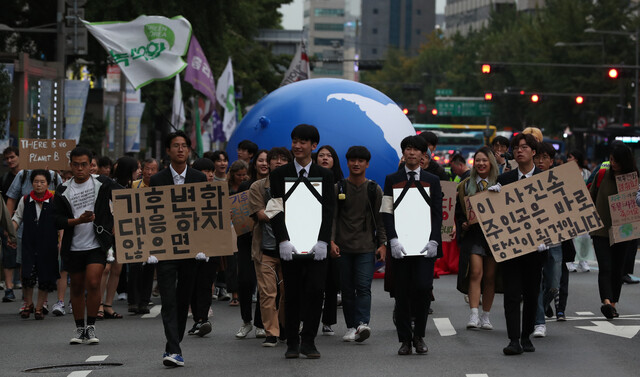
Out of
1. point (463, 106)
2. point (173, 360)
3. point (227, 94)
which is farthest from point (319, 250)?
point (463, 106)

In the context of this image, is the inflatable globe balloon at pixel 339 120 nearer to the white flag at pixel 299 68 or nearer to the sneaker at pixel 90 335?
the sneaker at pixel 90 335

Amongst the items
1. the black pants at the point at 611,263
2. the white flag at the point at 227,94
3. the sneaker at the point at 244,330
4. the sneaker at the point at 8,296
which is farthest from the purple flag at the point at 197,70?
the sneaker at the point at 244,330

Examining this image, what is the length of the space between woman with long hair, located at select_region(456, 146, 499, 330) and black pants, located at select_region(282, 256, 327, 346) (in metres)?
2.51

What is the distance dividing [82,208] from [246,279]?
1.74 m

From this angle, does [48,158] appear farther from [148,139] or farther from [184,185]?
[148,139]

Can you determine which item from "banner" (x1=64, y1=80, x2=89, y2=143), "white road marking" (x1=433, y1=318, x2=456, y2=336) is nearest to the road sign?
"banner" (x1=64, y1=80, x2=89, y2=143)

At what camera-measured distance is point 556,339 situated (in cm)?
1180

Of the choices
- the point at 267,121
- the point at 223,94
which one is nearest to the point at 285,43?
the point at 223,94

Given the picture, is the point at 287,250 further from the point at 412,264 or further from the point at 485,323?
the point at 485,323

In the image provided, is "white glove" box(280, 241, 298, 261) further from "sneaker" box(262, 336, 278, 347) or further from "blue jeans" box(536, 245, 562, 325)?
"blue jeans" box(536, 245, 562, 325)

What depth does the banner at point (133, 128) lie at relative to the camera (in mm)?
40500

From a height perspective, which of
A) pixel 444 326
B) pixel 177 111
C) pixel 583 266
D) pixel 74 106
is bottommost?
pixel 583 266

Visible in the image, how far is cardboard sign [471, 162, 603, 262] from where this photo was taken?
1105 cm

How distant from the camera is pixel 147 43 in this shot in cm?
2317
